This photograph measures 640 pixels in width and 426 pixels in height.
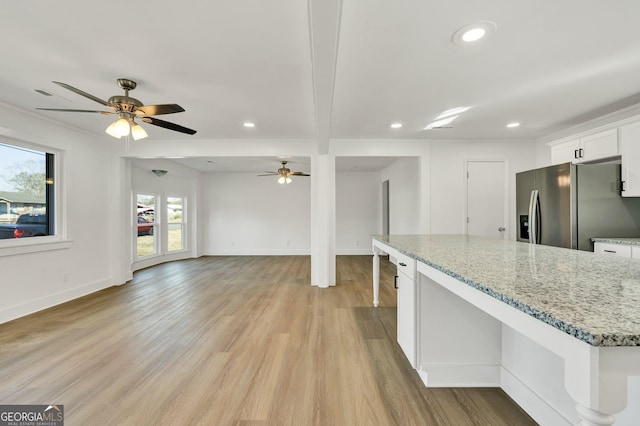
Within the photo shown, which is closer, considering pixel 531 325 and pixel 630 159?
pixel 531 325

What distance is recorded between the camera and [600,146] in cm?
297

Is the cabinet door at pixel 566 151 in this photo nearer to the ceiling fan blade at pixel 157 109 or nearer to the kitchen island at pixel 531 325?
the kitchen island at pixel 531 325

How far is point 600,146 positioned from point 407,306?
308 centimetres

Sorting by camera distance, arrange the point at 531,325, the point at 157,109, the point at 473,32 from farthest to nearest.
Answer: the point at 157,109 < the point at 473,32 < the point at 531,325

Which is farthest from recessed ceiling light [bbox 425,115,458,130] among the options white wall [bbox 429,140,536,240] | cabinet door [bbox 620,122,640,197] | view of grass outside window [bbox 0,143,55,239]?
view of grass outside window [bbox 0,143,55,239]

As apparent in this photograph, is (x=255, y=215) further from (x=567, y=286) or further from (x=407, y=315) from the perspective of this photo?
(x=567, y=286)

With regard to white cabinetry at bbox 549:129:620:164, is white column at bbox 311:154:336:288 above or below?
below

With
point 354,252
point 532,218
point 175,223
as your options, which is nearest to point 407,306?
point 532,218

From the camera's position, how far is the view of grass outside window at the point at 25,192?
9.99 ft

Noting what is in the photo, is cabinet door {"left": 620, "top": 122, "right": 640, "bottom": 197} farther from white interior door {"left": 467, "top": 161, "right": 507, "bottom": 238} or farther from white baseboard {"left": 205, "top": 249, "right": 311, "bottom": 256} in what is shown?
white baseboard {"left": 205, "top": 249, "right": 311, "bottom": 256}

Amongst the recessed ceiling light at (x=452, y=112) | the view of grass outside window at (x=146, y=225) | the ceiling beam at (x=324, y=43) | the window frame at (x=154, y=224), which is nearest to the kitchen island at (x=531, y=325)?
the ceiling beam at (x=324, y=43)

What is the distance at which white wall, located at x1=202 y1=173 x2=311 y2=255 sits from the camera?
753 cm

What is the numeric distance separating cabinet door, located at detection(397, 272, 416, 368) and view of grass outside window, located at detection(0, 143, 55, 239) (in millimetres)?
4385


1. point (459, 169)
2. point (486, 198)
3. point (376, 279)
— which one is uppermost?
point (459, 169)
